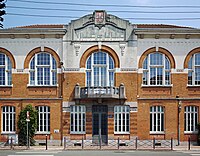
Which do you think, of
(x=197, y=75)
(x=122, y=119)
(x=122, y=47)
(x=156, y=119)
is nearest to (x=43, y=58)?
(x=122, y=47)

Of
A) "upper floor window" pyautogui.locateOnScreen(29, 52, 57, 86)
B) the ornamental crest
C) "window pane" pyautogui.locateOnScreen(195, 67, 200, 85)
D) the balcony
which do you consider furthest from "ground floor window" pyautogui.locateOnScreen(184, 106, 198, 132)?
"upper floor window" pyautogui.locateOnScreen(29, 52, 57, 86)

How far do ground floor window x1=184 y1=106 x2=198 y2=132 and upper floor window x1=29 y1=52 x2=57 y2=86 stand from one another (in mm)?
11746

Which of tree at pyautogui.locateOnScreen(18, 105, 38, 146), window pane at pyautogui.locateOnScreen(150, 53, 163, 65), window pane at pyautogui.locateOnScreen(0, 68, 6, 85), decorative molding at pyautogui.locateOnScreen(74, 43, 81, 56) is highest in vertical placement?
decorative molding at pyautogui.locateOnScreen(74, 43, 81, 56)

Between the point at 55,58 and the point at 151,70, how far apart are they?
8475 mm

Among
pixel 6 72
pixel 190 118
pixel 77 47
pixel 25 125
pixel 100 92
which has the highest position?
pixel 77 47

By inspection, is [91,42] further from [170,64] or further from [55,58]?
[170,64]

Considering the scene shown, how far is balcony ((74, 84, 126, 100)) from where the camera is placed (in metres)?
26.9

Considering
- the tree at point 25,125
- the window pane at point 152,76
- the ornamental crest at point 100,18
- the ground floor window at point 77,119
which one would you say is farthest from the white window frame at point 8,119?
the window pane at point 152,76

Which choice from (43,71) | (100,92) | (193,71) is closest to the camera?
(100,92)

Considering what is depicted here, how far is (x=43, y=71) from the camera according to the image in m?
28.5

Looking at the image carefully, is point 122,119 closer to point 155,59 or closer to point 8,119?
point 155,59

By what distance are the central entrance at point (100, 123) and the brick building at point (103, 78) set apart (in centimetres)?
8

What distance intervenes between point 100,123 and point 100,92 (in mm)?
2884

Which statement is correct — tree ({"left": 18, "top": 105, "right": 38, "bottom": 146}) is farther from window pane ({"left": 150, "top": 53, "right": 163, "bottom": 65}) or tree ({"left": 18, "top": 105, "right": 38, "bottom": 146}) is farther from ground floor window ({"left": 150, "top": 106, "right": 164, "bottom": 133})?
window pane ({"left": 150, "top": 53, "right": 163, "bottom": 65})
